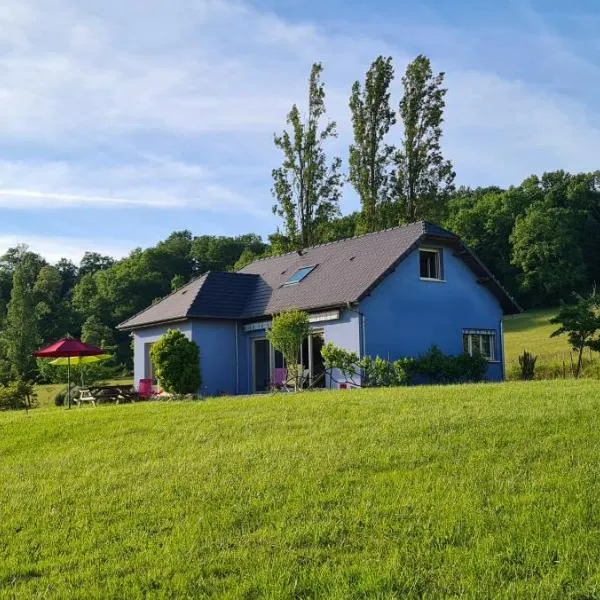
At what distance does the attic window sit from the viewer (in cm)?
2723

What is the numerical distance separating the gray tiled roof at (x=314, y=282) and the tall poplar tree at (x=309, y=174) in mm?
10562

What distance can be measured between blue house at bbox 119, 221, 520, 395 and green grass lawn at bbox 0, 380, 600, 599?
10754 mm

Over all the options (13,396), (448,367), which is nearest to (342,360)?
(448,367)

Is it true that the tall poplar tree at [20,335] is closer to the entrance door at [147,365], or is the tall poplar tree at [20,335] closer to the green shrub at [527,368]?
the entrance door at [147,365]

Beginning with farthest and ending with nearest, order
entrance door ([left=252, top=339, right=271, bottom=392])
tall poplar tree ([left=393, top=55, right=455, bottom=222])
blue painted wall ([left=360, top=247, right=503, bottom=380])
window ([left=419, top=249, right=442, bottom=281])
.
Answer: tall poplar tree ([left=393, top=55, right=455, bottom=222]) → entrance door ([left=252, top=339, right=271, bottom=392]) → window ([left=419, top=249, right=442, bottom=281]) → blue painted wall ([left=360, top=247, right=503, bottom=380])

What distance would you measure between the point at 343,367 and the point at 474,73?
977 centimetres

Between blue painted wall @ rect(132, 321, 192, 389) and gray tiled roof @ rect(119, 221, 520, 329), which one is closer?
gray tiled roof @ rect(119, 221, 520, 329)

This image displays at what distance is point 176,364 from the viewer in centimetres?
2236

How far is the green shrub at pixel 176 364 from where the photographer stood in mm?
22344

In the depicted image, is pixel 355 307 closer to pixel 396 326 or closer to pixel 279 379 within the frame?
pixel 396 326

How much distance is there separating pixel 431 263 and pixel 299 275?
4.83 meters

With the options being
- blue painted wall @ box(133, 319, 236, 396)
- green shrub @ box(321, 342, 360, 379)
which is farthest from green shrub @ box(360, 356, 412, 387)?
blue painted wall @ box(133, 319, 236, 396)

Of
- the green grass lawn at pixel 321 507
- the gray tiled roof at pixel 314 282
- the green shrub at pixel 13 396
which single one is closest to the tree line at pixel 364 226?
the gray tiled roof at pixel 314 282

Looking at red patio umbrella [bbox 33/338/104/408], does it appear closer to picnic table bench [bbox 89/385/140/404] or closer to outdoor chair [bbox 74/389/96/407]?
outdoor chair [bbox 74/389/96/407]
